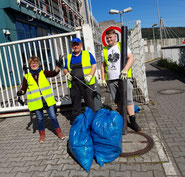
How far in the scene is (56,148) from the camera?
355 cm

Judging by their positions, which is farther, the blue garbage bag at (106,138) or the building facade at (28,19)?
the building facade at (28,19)

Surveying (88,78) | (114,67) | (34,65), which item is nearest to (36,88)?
(34,65)

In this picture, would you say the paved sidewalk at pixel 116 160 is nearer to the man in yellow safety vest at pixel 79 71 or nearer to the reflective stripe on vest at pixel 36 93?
the reflective stripe on vest at pixel 36 93

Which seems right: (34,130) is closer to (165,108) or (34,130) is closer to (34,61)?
(34,61)

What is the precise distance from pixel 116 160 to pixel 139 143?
0.60m

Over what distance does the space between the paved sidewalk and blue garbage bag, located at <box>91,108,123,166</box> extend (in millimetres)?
110

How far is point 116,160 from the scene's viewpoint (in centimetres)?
291

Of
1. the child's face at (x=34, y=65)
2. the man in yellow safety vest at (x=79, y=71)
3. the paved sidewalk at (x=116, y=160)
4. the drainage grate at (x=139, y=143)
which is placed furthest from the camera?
the man in yellow safety vest at (x=79, y=71)

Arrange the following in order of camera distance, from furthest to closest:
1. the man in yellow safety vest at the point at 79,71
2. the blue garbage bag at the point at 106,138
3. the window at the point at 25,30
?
the window at the point at 25,30 < the man in yellow safety vest at the point at 79,71 < the blue garbage bag at the point at 106,138

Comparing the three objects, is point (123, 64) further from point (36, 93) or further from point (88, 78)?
point (36, 93)

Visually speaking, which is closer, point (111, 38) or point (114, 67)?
point (111, 38)

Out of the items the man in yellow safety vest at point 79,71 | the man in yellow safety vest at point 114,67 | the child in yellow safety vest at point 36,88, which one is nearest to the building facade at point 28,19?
the man in yellow safety vest at point 79,71

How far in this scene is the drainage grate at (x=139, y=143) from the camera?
3002 mm

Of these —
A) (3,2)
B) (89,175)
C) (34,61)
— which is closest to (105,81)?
(34,61)
